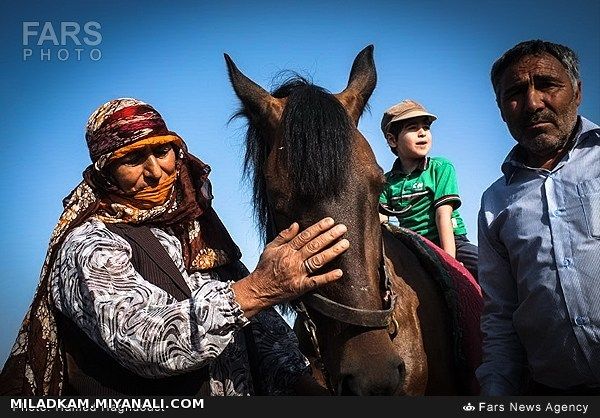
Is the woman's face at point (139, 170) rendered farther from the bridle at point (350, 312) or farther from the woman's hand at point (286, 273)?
the bridle at point (350, 312)

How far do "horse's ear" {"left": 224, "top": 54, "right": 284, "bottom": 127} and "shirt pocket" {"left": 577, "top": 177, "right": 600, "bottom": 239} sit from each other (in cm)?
168

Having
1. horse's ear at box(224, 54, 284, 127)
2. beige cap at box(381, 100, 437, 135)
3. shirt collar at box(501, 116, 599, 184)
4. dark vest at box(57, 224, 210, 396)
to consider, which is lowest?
dark vest at box(57, 224, 210, 396)

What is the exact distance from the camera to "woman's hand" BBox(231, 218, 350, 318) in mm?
2773

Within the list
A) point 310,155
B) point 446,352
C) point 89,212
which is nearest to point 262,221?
point 310,155

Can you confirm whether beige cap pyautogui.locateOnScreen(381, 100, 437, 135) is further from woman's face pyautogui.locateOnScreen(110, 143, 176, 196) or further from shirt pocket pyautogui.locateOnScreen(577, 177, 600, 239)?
woman's face pyautogui.locateOnScreen(110, 143, 176, 196)

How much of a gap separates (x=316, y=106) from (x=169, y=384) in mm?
1631

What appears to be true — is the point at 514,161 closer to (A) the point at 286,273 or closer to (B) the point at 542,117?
(B) the point at 542,117

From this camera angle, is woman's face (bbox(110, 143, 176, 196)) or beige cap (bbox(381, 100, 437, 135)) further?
beige cap (bbox(381, 100, 437, 135))

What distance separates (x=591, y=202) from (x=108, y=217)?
7.89 ft

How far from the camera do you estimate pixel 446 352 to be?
399 cm

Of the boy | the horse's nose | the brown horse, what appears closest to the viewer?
the horse's nose

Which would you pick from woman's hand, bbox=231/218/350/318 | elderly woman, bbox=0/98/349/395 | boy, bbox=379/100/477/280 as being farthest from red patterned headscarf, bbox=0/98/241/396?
boy, bbox=379/100/477/280

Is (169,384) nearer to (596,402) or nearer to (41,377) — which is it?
(41,377)

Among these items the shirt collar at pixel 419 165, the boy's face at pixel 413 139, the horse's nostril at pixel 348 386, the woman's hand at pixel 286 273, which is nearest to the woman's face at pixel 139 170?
the woman's hand at pixel 286 273
